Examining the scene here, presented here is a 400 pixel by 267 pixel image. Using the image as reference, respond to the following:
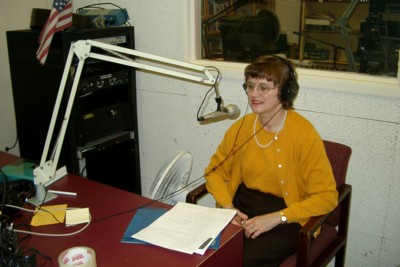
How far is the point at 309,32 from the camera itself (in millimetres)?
2270

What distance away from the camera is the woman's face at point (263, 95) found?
1.76 metres

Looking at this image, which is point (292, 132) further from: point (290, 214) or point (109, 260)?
Result: point (109, 260)

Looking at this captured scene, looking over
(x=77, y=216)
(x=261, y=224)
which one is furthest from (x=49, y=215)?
(x=261, y=224)

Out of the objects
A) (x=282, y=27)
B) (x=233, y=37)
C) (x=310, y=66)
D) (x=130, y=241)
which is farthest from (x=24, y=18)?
(x=130, y=241)

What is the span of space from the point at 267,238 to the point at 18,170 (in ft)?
3.42

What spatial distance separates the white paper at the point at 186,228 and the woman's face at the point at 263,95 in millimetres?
511

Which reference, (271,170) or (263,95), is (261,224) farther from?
(263,95)

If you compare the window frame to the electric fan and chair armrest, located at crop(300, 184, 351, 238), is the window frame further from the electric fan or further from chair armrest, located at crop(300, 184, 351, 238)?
the electric fan

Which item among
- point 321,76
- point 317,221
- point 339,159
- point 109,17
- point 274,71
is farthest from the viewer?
point 109,17

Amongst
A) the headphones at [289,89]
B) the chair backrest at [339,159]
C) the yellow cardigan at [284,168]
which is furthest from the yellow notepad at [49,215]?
the chair backrest at [339,159]

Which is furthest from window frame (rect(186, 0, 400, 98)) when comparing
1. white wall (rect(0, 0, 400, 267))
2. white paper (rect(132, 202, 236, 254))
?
white paper (rect(132, 202, 236, 254))

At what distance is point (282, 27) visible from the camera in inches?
93.0

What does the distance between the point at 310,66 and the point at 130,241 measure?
1338 millimetres

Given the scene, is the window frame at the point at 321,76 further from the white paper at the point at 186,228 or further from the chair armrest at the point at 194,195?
the white paper at the point at 186,228
